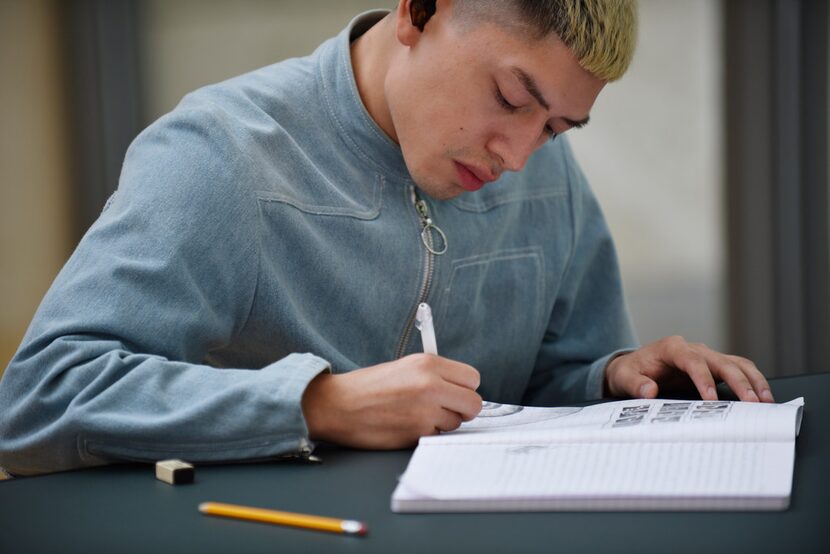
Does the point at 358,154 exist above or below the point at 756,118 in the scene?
above

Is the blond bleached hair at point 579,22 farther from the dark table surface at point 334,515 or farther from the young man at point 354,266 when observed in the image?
the dark table surface at point 334,515

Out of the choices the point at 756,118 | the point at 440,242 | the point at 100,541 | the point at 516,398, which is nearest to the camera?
the point at 100,541

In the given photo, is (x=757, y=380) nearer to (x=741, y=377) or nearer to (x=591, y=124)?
(x=741, y=377)

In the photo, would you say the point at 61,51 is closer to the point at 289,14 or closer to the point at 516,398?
the point at 289,14

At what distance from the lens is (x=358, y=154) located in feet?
4.33

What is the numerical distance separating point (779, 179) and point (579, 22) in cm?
167

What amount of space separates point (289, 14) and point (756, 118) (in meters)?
1.25

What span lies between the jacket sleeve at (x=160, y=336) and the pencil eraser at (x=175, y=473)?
49 mm

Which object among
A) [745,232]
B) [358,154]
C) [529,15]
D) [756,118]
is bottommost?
[745,232]

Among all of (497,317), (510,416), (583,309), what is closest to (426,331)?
(510,416)

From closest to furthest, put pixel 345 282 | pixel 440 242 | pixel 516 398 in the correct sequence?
pixel 345 282 < pixel 440 242 < pixel 516 398

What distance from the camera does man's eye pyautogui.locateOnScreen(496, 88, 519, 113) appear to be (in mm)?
1211

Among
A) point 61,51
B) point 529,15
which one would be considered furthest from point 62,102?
point 529,15

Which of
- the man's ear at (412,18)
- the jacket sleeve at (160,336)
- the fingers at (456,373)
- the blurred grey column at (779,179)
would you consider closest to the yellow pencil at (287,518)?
the jacket sleeve at (160,336)
